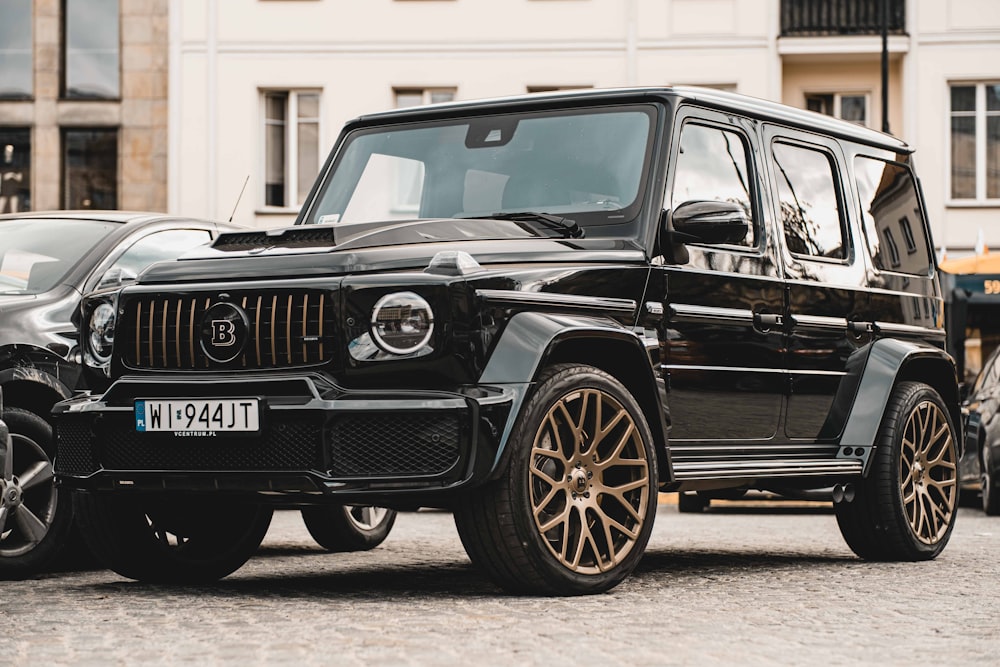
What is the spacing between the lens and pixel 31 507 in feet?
27.2

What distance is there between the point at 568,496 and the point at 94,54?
88.8 ft

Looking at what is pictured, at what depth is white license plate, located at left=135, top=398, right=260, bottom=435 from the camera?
655 cm

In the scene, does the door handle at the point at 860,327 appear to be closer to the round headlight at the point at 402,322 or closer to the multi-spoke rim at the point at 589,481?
the multi-spoke rim at the point at 589,481

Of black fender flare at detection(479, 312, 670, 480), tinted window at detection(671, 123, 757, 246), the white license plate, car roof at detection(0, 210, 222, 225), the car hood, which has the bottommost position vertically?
the white license plate

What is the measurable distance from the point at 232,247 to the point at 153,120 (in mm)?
25634

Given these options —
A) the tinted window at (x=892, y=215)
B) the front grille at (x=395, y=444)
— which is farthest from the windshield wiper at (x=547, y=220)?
the tinted window at (x=892, y=215)

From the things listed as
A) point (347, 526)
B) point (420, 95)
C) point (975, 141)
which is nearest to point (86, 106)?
point (420, 95)

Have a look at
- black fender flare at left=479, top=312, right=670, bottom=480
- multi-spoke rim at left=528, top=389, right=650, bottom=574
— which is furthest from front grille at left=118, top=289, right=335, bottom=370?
multi-spoke rim at left=528, top=389, right=650, bottom=574

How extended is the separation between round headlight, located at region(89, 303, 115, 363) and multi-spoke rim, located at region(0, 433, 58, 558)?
1.17 meters

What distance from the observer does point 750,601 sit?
22.8 feet

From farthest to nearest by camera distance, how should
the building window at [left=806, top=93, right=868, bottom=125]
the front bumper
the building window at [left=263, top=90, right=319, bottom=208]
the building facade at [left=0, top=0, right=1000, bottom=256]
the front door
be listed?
the building window at [left=806, top=93, right=868, bottom=125] → the building window at [left=263, top=90, right=319, bottom=208] → the building facade at [left=0, top=0, right=1000, bottom=256] → the front door → the front bumper

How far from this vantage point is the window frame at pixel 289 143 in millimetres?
31328

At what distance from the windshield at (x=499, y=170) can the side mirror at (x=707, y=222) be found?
0.65 feet

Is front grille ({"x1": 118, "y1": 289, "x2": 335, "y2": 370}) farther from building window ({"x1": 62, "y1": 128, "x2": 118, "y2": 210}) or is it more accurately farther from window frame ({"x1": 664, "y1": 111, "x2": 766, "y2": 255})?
building window ({"x1": 62, "y1": 128, "x2": 118, "y2": 210})
